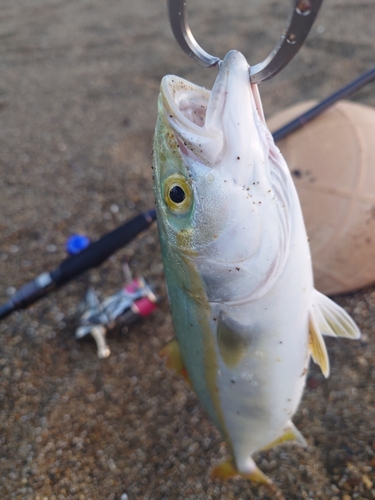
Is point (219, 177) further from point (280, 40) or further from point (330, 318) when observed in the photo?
point (330, 318)

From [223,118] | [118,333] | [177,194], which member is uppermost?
[223,118]

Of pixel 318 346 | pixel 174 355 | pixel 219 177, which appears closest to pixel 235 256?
pixel 219 177

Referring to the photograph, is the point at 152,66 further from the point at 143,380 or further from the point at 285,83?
the point at 143,380

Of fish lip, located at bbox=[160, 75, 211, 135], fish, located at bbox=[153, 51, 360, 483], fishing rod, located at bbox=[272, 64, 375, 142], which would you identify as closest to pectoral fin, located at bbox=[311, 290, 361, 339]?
fish, located at bbox=[153, 51, 360, 483]

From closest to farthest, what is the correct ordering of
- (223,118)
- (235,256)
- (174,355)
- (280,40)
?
(280,40)
(223,118)
(235,256)
(174,355)

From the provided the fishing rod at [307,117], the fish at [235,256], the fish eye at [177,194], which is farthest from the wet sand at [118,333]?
the fish eye at [177,194]

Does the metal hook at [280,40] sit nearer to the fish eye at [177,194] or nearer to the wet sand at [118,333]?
the fish eye at [177,194]
